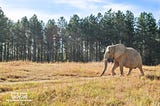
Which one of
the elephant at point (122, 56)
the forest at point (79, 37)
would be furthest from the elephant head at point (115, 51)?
the forest at point (79, 37)

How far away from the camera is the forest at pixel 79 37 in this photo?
8144cm

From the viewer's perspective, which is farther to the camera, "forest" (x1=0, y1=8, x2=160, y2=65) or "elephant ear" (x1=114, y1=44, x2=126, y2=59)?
"forest" (x1=0, y1=8, x2=160, y2=65)

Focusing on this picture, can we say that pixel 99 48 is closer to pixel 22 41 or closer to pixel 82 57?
pixel 82 57

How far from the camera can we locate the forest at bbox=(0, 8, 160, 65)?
81438 millimetres

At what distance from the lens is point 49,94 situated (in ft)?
38.7

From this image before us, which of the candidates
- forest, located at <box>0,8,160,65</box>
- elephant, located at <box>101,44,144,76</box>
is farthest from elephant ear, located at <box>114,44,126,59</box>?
forest, located at <box>0,8,160,65</box>

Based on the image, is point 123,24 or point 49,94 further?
point 123,24

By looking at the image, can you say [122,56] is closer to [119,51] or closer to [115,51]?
[119,51]

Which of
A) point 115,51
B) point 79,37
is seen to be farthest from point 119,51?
point 79,37

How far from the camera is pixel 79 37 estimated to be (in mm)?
87500

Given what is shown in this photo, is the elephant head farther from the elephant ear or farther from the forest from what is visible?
the forest

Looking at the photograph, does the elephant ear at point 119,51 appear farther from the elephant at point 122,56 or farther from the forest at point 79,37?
the forest at point 79,37

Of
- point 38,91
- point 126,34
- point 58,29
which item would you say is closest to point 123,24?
point 126,34

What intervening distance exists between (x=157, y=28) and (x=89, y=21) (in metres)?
15.7
